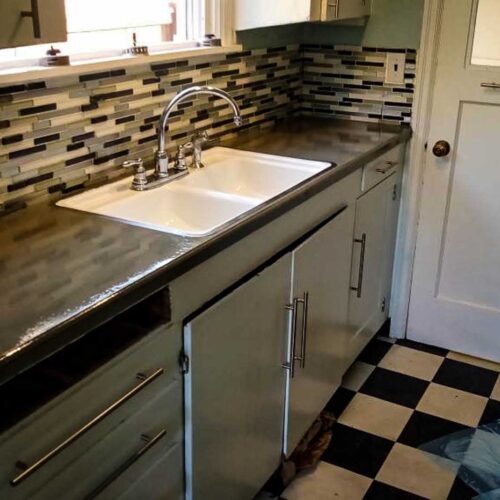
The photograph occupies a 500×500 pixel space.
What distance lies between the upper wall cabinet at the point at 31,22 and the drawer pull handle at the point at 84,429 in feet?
2.13

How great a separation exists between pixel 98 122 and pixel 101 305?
0.83 metres

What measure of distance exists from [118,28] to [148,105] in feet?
0.77

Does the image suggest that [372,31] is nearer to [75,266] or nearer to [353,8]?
[353,8]

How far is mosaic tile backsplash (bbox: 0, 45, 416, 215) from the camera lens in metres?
1.66

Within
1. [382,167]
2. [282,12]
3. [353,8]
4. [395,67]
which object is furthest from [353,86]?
[282,12]

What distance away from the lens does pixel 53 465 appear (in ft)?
3.76

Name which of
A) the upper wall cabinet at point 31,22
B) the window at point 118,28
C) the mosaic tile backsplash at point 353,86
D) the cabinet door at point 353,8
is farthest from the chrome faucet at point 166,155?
the mosaic tile backsplash at point 353,86

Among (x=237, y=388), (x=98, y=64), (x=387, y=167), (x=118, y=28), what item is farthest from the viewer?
(x=387, y=167)

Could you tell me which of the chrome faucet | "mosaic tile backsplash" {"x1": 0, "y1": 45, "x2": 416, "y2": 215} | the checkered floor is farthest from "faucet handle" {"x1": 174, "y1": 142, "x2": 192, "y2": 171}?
the checkered floor

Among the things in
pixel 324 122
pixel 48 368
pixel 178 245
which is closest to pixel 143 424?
pixel 48 368

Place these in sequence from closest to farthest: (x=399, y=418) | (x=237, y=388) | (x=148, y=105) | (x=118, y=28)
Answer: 1. (x=237, y=388)
2. (x=118, y=28)
3. (x=148, y=105)
4. (x=399, y=418)

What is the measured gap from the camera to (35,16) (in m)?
1.22

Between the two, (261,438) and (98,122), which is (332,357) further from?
(98,122)

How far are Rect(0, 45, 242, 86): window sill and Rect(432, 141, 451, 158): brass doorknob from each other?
→ 87 cm
